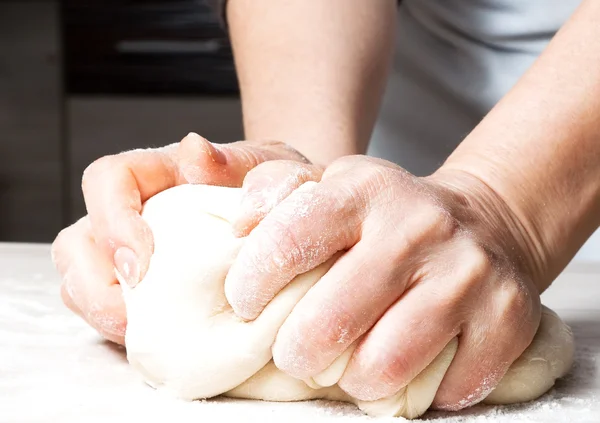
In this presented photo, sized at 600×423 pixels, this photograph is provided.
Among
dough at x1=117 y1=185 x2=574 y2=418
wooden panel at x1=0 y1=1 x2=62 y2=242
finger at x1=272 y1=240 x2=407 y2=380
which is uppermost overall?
finger at x1=272 y1=240 x2=407 y2=380

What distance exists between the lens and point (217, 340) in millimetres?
715

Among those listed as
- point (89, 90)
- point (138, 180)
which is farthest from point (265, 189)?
point (89, 90)

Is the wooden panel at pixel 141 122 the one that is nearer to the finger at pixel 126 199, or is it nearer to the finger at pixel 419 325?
the finger at pixel 126 199

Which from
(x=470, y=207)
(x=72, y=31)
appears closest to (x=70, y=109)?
(x=72, y=31)

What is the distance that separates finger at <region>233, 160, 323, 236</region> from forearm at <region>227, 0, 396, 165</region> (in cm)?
38

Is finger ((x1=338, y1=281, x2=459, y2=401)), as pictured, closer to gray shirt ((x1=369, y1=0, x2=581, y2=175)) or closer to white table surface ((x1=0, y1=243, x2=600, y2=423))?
white table surface ((x1=0, y1=243, x2=600, y2=423))

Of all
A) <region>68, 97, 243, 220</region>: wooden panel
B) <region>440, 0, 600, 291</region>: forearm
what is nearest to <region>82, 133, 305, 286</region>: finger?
<region>440, 0, 600, 291</region>: forearm

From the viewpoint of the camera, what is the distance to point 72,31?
3.52 meters

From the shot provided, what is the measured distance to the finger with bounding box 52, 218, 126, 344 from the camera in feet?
2.74

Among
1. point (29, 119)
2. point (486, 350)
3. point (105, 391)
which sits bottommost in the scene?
point (29, 119)

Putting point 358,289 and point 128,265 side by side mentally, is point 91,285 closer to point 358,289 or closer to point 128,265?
point 128,265

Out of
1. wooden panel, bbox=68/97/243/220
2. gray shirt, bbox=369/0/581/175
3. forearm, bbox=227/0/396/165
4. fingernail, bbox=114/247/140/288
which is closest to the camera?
fingernail, bbox=114/247/140/288

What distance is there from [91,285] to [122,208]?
4.4 inches

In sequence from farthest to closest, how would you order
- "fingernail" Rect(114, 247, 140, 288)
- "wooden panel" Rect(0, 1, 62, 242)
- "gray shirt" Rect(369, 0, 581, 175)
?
"wooden panel" Rect(0, 1, 62, 242)
"gray shirt" Rect(369, 0, 581, 175)
"fingernail" Rect(114, 247, 140, 288)
